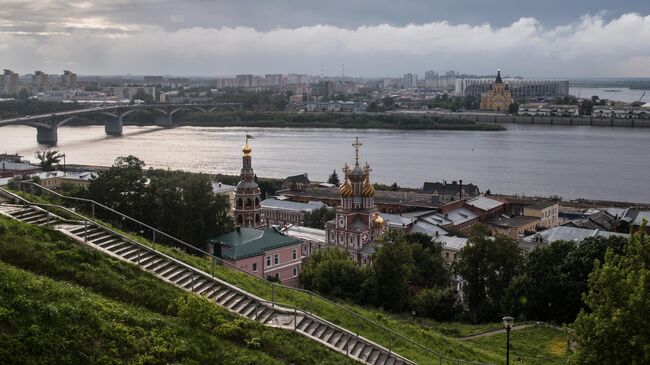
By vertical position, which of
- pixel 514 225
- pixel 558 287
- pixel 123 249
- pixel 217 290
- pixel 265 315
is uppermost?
pixel 123 249

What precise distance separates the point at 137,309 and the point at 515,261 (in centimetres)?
782

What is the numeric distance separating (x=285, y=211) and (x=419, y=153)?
62.8ft

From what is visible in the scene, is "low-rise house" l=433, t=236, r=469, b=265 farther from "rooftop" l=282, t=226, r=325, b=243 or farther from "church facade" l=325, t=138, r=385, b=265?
"rooftop" l=282, t=226, r=325, b=243

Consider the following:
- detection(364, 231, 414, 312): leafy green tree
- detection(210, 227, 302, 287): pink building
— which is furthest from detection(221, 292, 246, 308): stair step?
detection(210, 227, 302, 287): pink building

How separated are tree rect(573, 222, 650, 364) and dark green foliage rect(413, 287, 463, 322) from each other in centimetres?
471

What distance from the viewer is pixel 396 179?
3108 cm

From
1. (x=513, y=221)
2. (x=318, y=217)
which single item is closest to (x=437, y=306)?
(x=318, y=217)

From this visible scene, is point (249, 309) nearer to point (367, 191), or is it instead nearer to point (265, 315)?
point (265, 315)

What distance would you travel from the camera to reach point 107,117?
53.2 metres

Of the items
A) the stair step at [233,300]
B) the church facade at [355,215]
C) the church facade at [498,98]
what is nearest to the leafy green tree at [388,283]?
the stair step at [233,300]

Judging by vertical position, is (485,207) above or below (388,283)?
below

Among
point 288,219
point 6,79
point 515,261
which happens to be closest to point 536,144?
point 288,219

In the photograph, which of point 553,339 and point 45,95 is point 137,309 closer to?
point 553,339

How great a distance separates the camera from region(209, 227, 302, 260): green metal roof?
11.4 m
